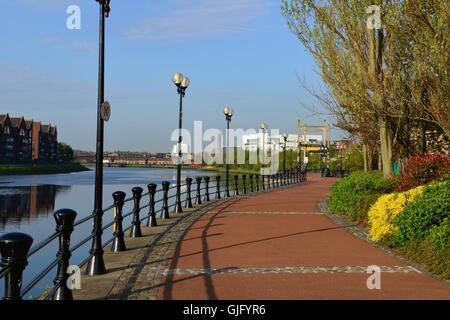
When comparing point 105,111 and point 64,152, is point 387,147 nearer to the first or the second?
point 105,111

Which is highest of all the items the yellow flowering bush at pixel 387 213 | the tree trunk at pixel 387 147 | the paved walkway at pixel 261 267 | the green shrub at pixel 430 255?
the tree trunk at pixel 387 147

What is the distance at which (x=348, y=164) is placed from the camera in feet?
267

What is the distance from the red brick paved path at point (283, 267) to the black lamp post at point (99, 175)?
3.81ft

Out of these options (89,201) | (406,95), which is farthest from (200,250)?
(89,201)

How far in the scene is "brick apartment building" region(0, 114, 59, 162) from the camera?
115m

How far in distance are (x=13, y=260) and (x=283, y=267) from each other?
4.68 meters

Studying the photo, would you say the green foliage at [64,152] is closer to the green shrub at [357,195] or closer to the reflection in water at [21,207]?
the reflection in water at [21,207]

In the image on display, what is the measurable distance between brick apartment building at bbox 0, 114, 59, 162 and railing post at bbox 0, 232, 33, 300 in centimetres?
11819

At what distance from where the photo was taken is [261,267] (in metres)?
7.32

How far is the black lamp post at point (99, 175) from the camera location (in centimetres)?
700

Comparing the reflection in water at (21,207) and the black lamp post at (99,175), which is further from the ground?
the black lamp post at (99,175)

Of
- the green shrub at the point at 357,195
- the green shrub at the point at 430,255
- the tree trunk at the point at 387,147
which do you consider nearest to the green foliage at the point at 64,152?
the green shrub at the point at 357,195

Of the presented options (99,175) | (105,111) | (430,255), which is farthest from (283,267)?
(105,111)

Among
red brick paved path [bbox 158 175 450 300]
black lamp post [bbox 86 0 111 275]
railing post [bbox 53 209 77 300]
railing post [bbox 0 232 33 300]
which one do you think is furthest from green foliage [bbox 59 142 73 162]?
railing post [bbox 0 232 33 300]
